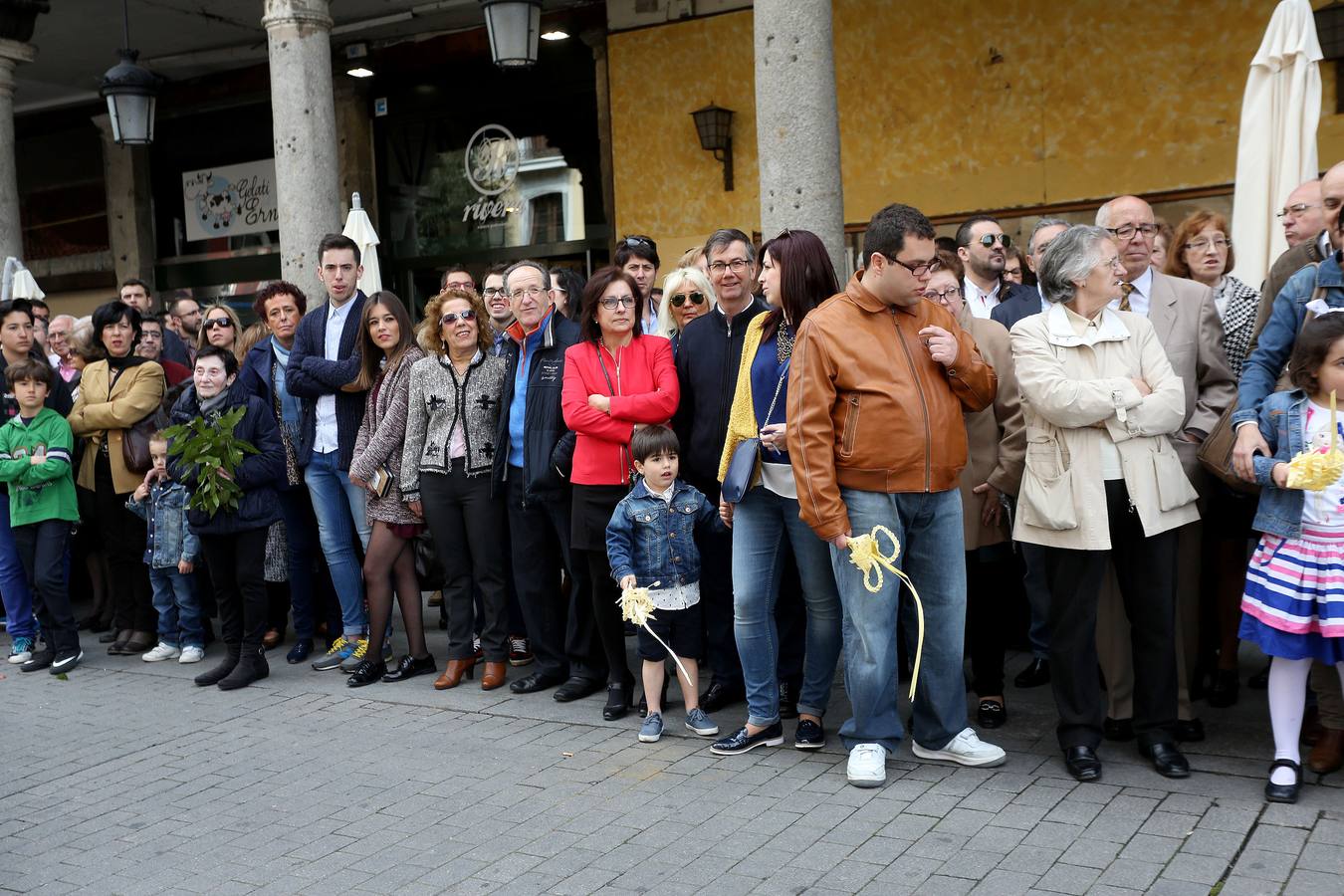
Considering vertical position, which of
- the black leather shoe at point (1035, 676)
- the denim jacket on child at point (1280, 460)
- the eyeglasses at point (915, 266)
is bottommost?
the black leather shoe at point (1035, 676)

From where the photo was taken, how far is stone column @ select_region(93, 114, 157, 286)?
54.3 feet

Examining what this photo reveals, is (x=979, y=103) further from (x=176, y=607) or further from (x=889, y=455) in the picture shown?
(x=176, y=607)

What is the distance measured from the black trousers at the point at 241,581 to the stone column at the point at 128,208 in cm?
1084

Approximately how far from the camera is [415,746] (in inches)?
220

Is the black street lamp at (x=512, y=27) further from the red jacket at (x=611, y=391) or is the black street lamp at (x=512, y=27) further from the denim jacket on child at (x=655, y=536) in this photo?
the denim jacket on child at (x=655, y=536)

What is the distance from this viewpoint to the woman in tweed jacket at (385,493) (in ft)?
22.1

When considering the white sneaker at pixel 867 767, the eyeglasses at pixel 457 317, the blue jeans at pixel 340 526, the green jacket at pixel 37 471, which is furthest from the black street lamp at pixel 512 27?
the white sneaker at pixel 867 767

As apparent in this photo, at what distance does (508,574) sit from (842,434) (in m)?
2.81

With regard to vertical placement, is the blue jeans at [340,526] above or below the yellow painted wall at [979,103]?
below

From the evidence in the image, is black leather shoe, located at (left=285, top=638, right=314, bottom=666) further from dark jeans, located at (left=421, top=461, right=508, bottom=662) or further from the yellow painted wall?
the yellow painted wall

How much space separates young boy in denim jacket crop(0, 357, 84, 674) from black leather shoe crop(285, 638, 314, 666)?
1.40 m

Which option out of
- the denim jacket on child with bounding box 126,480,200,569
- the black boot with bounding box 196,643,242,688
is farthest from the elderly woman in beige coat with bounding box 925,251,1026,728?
the denim jacket on child with bounding box 126,480,200,569

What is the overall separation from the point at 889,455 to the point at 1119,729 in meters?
1.55

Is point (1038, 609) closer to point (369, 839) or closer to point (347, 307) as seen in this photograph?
point (369, 839)
